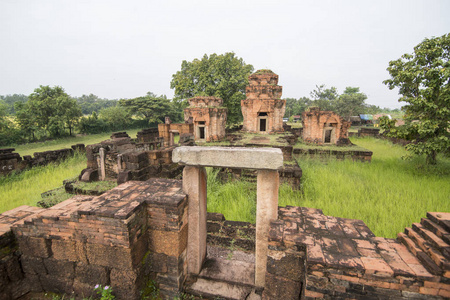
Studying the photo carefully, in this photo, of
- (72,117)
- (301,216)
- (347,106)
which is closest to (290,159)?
(301,216)

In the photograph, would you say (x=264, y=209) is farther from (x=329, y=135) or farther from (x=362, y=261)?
(x=329, y=135)

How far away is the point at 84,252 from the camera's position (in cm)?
265

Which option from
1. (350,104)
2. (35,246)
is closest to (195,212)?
(35,246)

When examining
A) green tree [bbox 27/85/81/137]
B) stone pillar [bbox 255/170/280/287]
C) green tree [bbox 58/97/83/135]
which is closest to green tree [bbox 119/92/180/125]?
green tree [bbox 58/97/83/135]

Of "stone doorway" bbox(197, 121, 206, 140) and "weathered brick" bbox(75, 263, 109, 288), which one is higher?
"stone doorway" bbox(197, 121, 206, 140)

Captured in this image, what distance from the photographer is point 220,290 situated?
2.84 m

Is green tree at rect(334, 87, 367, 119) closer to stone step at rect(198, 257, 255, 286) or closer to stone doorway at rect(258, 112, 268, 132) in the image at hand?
stone doorway at rect(258, 112, 268, 132)

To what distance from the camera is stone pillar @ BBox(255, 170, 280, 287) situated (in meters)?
2.59

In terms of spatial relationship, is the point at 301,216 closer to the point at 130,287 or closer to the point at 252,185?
the point at 130,287

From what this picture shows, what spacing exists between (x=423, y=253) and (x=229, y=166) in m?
2.31

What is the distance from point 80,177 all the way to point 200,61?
15.1 meters

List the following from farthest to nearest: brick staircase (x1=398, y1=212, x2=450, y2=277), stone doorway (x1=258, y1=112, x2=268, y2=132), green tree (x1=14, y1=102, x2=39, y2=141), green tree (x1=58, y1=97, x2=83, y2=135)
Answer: green tree (x1=58, y1=97, x2=83, y2=135), green tree (x1=14, y1=102, x2=39, y2=141), stone doorway (x1=258, y1=112, x2=268, y2=132), brick staircase (x1=398, y1=212, x2=450, y2=277)

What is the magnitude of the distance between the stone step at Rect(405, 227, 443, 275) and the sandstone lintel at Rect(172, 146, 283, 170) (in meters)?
1.71

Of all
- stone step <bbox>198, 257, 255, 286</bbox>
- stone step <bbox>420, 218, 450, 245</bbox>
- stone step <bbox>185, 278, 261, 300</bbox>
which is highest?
stone step <bbox>420, 218, 450, 245</bbox>
